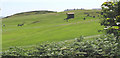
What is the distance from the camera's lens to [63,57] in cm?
656

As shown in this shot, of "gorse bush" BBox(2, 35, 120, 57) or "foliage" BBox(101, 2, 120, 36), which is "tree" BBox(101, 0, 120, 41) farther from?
"gorse bush" BBox(2, 35, 120, 57)

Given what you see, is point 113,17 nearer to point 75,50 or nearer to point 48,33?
point 75,50

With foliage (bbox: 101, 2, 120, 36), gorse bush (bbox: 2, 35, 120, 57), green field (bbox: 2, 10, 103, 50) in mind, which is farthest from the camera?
green field (bbox: 2, 10, 103, 50)

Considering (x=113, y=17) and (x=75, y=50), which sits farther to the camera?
(x=113, y=17)

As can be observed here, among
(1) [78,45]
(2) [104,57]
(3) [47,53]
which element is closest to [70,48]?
(1) [78,45]

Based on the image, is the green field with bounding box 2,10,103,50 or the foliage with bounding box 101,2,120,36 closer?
the foliage with bounding box 101,2,120,36

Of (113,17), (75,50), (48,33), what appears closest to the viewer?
(75,50)

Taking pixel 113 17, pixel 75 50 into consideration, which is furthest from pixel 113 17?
pixel 75 50

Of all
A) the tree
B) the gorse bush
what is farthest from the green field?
the tree

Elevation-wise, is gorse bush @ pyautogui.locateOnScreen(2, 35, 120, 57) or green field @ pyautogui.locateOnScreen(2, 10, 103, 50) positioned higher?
gorse bush @ pyautogui.locateOnScreen(2, 35, 120, 57)

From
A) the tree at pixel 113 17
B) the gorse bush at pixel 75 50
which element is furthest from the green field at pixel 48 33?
the tree at pixel 113 17

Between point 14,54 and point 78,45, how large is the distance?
323cm

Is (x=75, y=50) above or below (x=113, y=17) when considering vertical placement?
below

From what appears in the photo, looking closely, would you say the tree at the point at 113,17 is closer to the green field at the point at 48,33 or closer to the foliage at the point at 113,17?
the foliage at the point at 113,17
